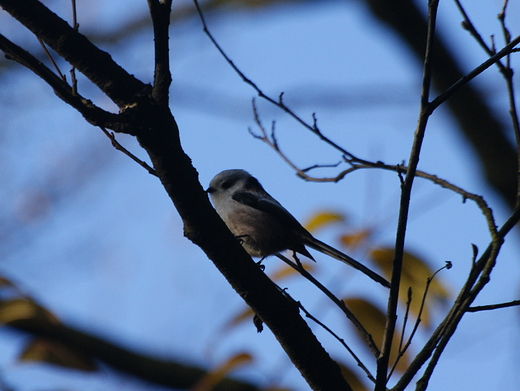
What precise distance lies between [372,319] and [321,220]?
580mm

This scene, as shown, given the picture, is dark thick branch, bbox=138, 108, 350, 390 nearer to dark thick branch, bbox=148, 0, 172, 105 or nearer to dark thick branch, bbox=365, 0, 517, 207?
dark thick branch, bbox=148, 0, 172, 105

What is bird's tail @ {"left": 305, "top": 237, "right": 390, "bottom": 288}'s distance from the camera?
2.65 meters

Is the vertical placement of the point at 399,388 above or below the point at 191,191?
below

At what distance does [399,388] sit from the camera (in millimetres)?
1819

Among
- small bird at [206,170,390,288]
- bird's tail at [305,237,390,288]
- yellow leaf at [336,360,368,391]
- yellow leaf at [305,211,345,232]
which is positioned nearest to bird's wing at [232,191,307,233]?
small bird at [206,170,390,288]

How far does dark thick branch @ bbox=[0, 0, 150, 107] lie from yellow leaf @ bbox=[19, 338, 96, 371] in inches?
53.2

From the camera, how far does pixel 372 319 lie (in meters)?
2.47

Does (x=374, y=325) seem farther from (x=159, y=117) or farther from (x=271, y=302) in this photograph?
(x=159, y=117)

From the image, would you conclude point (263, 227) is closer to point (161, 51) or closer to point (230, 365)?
point (230, 365)

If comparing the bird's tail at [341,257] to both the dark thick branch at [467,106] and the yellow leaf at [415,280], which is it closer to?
the yellow leaf at [415,280]

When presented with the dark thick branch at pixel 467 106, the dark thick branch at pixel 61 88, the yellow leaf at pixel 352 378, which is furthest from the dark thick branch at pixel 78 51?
the dark thick branch at pixel 467 106

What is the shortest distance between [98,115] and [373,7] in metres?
4.26

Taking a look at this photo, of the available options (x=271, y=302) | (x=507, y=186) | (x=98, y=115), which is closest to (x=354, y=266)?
(x=271, y=302)

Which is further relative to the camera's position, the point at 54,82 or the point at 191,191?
the point at 191,191
